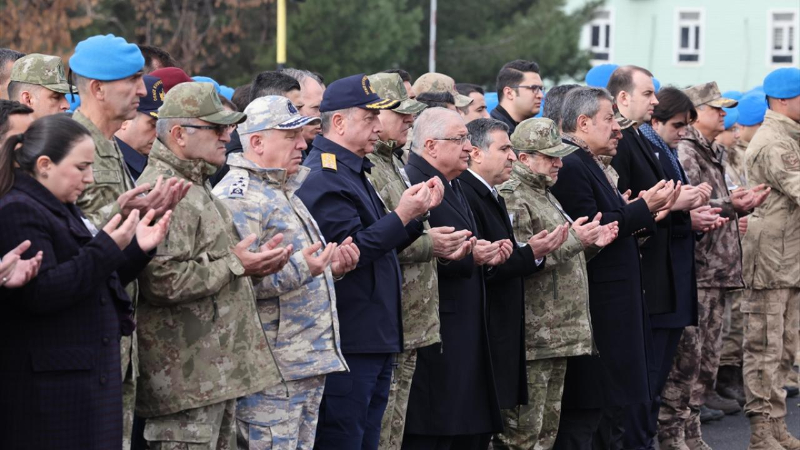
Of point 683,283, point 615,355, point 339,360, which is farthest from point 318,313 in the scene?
point 683,283

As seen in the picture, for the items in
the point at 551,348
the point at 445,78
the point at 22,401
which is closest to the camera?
the point at 22,401

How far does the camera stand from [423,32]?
31.8 meters

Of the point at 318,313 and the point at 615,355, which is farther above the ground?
the point at 318,313

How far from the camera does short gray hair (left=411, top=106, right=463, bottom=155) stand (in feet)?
21.0

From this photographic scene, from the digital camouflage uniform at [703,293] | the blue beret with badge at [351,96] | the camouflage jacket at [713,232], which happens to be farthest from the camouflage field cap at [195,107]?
the camouflage jacket at [713,232]

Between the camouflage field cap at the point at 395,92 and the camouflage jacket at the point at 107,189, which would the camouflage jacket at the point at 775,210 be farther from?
the camouflage jacket at the point at 107,189

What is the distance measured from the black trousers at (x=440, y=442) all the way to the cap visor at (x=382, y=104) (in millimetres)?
1639

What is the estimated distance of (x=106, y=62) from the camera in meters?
4.93

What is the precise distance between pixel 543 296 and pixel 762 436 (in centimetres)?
267

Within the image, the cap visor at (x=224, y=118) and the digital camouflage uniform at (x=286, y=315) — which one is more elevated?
the cap visor at (x=224, y=118)

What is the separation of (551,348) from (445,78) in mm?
2952

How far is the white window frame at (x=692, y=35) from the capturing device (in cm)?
4191

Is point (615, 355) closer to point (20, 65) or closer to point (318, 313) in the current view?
point (318, 313)

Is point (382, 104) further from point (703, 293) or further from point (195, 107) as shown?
point (703, 293)
